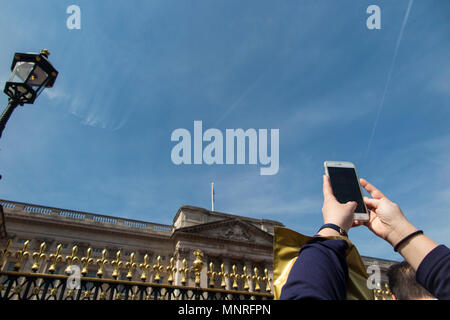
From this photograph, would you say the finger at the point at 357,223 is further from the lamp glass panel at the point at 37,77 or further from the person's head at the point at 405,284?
the lamp glass panel at the point at 37,77

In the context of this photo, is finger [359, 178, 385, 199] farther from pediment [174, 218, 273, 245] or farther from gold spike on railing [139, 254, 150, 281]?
pediment [174, 218, 273, 245]

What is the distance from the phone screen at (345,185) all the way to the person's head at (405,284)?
69cm

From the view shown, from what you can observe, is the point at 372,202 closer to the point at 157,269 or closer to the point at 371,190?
the point at 371,190

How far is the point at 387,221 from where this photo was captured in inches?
62.7

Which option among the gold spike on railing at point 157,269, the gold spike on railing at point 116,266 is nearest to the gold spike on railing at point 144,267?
the gold spike on railing at point 157,269

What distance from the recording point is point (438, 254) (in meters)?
1.27

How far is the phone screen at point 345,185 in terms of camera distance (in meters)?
2.02

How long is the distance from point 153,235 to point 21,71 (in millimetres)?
24976

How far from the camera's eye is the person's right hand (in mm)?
1494

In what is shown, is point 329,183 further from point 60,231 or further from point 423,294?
point 60,231

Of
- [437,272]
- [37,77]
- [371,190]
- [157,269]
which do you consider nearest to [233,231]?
[157,269]

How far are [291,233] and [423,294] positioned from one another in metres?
1.50

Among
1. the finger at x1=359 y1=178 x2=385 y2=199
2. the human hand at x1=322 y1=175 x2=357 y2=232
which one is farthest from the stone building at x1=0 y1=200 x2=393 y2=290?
the human hand at x1=322 y1=175 x2=357 y2=232
